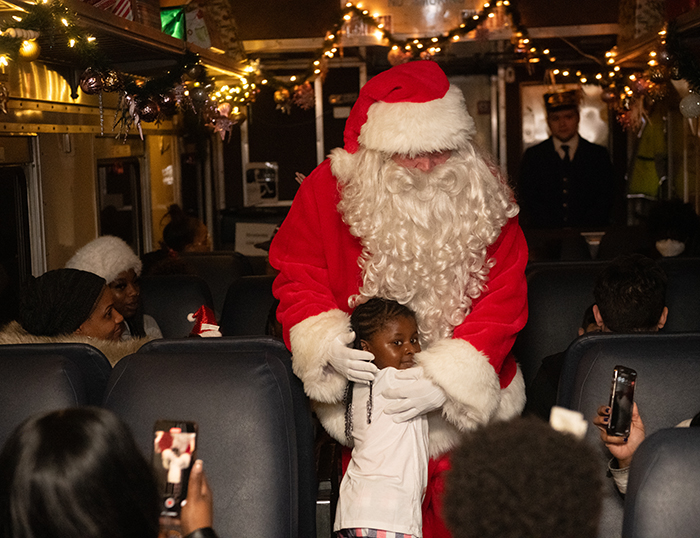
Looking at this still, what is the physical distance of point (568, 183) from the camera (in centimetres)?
721

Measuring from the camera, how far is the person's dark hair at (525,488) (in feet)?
3.75

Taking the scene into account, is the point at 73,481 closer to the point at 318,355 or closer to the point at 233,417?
the point at 233,417

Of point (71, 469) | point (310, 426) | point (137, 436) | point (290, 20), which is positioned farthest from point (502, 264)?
point (290, 20)

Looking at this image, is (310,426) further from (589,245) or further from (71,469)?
(589,245)

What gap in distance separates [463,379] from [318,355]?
0.41 meters

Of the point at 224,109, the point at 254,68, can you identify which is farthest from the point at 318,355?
the point at 254,68

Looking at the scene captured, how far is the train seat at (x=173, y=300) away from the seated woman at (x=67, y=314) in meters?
0.72

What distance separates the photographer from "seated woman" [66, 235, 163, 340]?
343 cm

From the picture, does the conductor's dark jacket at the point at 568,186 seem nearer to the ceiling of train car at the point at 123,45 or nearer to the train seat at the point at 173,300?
the ceiling of train car at the point at 123,45

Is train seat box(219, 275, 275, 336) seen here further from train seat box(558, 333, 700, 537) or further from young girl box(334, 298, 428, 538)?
train seat box(558, 333, 700, 537)

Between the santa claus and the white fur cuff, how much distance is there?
0.06 metres

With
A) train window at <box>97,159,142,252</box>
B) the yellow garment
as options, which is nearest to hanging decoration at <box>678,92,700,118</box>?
the yellow garment

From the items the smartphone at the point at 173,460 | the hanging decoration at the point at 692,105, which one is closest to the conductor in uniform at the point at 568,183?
the hanging decoration at the point at 692,105

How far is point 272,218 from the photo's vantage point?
8180mm
